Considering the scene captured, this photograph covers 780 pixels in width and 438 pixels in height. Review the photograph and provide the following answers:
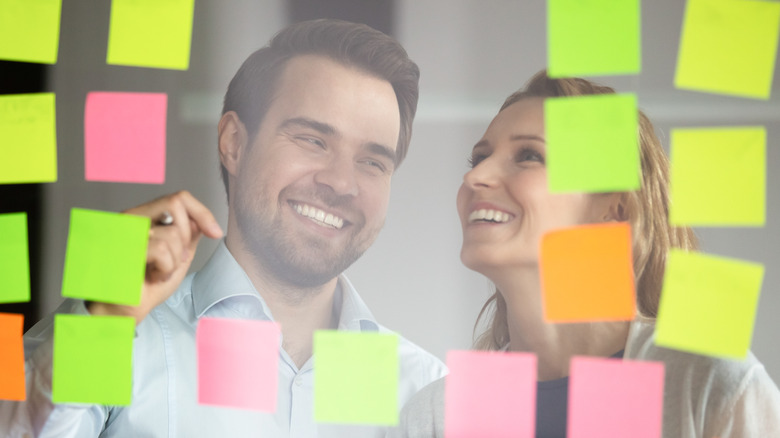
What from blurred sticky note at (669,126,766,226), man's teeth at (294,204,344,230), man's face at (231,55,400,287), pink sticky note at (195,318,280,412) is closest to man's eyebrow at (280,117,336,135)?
man's face at (231,55,400,287)

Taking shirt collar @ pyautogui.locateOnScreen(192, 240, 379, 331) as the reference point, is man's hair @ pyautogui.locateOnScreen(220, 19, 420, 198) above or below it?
above

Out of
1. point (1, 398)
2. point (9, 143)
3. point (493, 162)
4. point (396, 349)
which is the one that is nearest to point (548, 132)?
point (493, 162)

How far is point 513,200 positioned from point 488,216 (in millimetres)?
55

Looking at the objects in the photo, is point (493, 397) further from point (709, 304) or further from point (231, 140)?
point (231, 140)

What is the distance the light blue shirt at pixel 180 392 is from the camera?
123 cm

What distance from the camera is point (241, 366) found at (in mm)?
1226

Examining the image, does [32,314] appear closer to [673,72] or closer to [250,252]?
[250,252]

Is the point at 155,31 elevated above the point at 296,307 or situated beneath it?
elevated above

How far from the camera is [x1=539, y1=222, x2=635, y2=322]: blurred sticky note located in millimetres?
1098

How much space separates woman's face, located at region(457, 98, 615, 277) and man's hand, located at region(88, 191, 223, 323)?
473mm

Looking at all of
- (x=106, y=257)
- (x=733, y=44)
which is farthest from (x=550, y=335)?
(x=106, y=257)

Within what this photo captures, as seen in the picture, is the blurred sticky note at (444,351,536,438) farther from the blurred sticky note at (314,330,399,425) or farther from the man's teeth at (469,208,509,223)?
the man's teeth at (469,208,509,223)

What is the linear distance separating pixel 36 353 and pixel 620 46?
1.18 m

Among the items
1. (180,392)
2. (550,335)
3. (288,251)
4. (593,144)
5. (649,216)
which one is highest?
(593,144)
